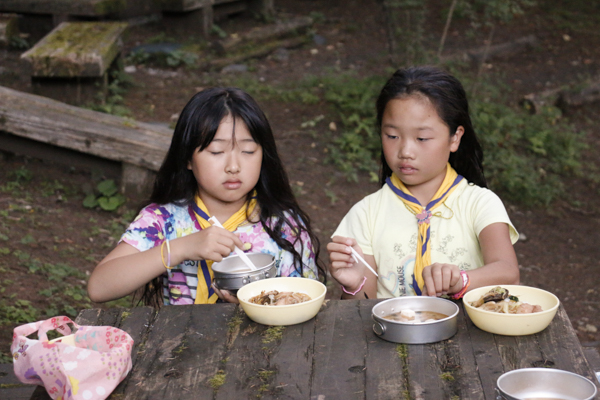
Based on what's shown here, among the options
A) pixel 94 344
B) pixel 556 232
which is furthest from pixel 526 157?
pixel 94 344

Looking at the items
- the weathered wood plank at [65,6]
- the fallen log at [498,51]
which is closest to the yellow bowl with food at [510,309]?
the weathered wood plank at [65,6]

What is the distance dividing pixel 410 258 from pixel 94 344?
1306 millimetres

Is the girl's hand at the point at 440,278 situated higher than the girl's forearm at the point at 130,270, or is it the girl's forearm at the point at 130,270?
the girl's hand at the point at 440,278

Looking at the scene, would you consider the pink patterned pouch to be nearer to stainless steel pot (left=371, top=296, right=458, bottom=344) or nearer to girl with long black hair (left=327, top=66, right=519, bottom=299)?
stainless steel pot (left=371, top=296, right=458, bottom=344)

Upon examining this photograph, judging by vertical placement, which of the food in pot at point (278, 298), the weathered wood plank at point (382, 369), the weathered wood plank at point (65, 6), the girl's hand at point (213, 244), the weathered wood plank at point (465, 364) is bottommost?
the weathered wood plank at point (382, 369)

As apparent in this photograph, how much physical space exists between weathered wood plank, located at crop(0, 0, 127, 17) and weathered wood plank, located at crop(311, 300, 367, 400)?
5.49 m

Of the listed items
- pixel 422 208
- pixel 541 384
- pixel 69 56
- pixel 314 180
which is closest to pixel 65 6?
pixel 69 56

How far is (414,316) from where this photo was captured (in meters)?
1.86

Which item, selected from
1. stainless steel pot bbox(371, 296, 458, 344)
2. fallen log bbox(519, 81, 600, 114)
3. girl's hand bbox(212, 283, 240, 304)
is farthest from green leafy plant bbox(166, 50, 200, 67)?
stainless steel pot bbox(371, 296, 458, 344)

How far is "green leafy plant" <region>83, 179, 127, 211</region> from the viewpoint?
4.71 meters

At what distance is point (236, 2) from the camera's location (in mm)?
9398

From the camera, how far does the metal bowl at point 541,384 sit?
4.78ft

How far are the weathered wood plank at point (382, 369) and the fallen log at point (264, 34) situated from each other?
683 centimetres

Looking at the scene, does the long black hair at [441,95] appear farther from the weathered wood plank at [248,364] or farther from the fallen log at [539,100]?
the fallen log at [539,100]
